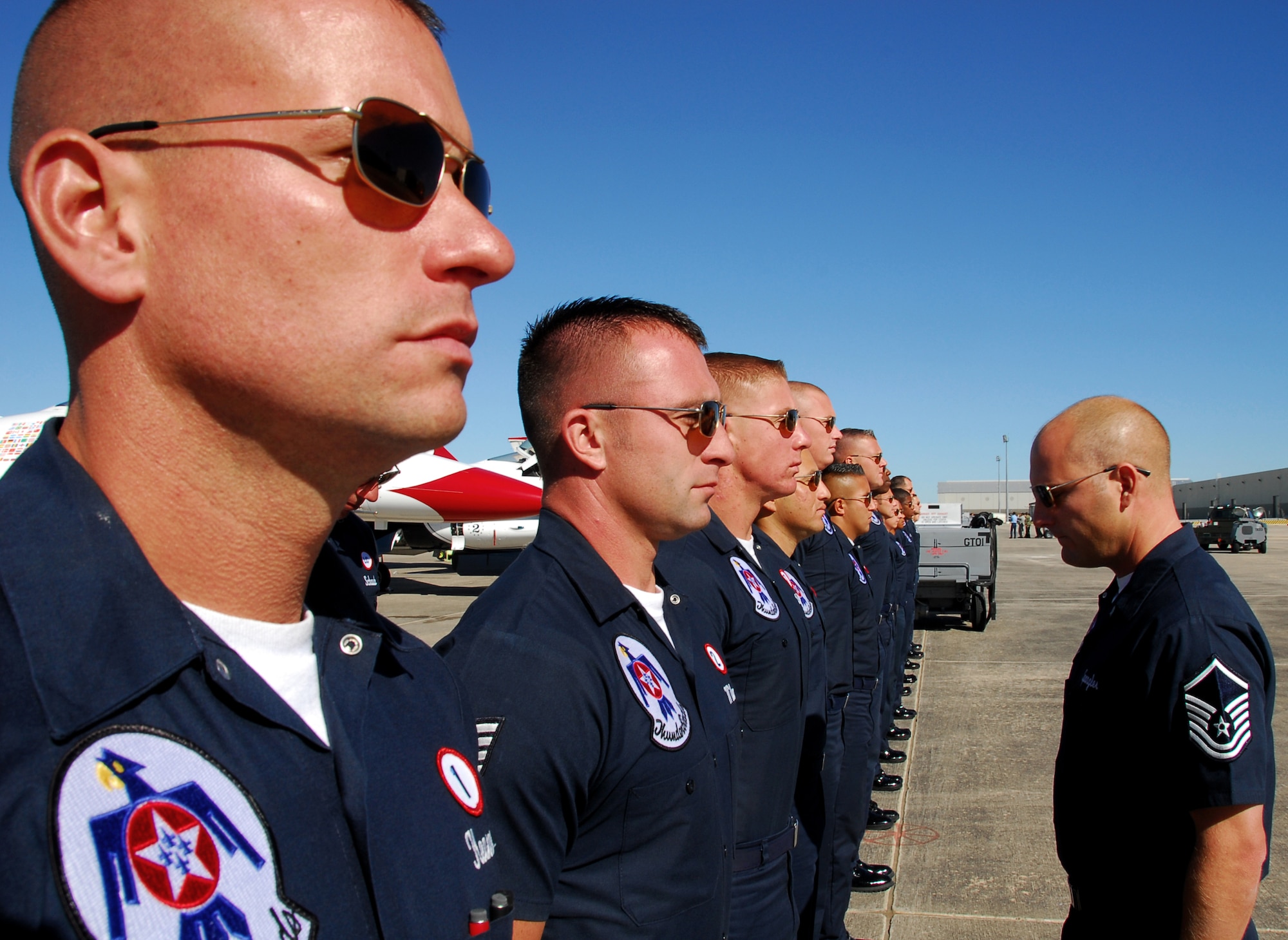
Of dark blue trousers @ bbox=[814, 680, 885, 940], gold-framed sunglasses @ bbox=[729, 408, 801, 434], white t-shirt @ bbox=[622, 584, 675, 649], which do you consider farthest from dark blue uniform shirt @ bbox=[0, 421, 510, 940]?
dark blue trousers @ bbox=[814, 680, 885, 940]

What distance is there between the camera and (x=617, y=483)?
248 centimetres

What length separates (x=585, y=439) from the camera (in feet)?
8.21

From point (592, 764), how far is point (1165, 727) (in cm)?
176

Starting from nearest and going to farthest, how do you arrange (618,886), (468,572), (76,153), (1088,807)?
(76,153), (618,886), (1088,807), (468,572)

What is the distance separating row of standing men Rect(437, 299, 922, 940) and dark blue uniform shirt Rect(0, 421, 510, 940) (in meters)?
0.58

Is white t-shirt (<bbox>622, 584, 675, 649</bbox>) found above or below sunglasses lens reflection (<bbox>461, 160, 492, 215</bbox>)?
below

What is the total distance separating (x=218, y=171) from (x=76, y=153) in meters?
0.15

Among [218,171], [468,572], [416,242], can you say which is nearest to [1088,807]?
[416,242]

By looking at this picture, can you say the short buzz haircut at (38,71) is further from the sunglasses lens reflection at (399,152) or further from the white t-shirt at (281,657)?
the white t-shirt at (281,657)

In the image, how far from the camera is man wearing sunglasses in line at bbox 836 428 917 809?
7422 millimetres

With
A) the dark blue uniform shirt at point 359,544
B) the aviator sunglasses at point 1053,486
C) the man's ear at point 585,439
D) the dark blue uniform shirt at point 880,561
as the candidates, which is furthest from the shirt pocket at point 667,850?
the dark blue uniform shirt at point 880,561

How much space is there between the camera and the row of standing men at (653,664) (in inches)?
70.8

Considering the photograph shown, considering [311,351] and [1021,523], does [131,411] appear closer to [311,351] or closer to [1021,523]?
[311,351]

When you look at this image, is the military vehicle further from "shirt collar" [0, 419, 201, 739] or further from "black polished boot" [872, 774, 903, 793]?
"shirt collar" [0, 419, 201, 739]
